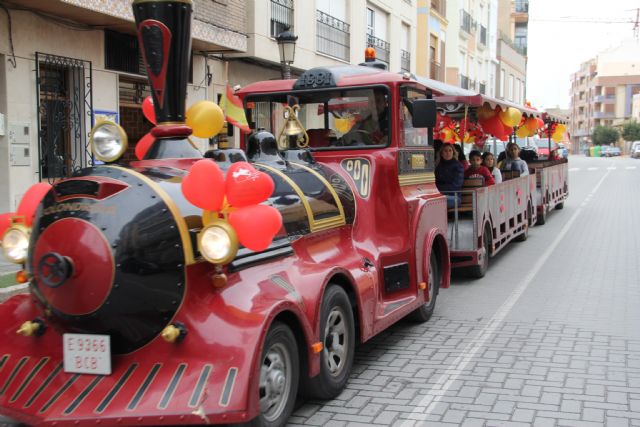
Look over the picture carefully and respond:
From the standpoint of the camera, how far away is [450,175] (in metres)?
9.80

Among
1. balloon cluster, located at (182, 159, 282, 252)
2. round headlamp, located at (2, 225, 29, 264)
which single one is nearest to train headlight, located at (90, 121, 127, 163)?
round headlamp, located at (2, 225, 29, 264)

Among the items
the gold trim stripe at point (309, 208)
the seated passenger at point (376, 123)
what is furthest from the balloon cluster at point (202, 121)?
the seated passenger at point (376, 123)

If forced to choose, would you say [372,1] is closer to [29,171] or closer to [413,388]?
[29,171]

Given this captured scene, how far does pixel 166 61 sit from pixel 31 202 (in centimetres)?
120

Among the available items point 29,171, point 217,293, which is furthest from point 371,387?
point 29,171

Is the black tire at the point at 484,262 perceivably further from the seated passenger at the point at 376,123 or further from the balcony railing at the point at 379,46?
the balcony railing at the point at 379,46

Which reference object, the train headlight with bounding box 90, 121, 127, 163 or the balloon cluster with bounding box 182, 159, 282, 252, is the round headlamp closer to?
the train headlight with bounding box 90, 121, 127, 163

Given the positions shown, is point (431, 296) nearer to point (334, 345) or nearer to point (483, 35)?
point (334, 345)

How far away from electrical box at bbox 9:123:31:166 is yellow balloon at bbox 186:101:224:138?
22.9ft

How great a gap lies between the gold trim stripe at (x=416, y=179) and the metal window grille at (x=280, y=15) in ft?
34.7

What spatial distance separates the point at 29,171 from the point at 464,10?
103 ft

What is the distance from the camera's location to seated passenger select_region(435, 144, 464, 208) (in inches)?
382

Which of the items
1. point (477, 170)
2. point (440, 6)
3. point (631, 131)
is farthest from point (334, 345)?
point (631, 131)

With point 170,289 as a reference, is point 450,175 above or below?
above
